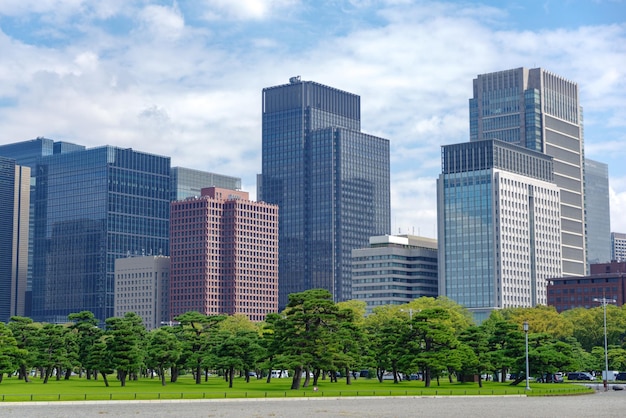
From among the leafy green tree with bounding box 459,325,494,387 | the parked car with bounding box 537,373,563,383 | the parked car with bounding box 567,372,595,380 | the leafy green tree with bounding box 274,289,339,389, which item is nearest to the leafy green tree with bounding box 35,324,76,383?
the leafy green tree with bounding box 274,289,339,389


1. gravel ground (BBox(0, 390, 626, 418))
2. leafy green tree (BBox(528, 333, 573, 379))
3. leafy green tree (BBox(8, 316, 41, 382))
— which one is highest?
leafy green tree (BBox(8, 316, 41, 382))

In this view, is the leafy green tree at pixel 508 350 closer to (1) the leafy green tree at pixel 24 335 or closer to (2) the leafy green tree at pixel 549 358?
(2) the leafy green tree at pixel 549 358

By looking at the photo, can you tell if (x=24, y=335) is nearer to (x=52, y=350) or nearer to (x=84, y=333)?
(x=52, y=350)

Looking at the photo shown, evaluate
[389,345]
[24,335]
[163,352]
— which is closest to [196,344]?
[163,352]

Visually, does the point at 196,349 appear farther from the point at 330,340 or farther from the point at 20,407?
the point at 20,407

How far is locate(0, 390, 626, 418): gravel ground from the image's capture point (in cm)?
8250

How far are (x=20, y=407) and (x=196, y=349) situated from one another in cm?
5581

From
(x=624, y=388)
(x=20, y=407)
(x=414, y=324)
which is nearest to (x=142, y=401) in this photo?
(x=20, y=407)

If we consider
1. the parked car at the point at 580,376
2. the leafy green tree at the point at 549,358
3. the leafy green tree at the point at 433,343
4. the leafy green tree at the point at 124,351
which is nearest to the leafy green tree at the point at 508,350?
the leafy green tree at the point at 549,358

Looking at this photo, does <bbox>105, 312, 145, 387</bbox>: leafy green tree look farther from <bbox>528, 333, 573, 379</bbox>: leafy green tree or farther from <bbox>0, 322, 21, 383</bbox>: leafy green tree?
<bbox>528, 333, 573, 379</bbox>: leafy green tree

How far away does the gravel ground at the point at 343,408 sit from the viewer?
271 ft

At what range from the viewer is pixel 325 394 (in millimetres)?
112562

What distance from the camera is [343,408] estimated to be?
90688 millimetres

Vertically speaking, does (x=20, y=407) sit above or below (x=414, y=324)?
below
